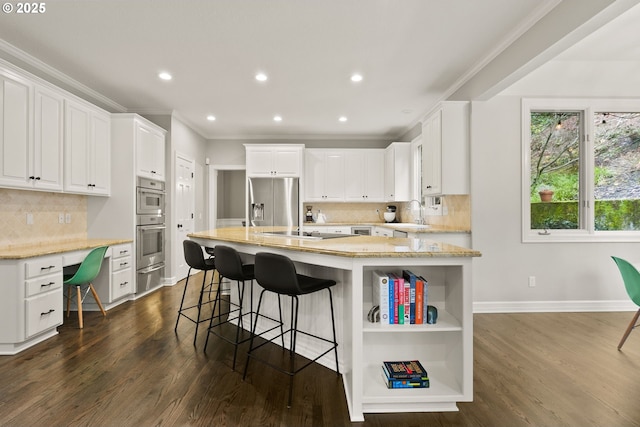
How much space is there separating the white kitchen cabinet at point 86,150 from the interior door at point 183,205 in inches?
45.9

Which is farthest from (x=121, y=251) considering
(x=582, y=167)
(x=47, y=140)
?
(x=582, y=167)

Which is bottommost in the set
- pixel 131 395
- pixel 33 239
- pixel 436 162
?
pixel 131 395

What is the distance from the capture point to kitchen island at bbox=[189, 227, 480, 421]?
181 centimetres

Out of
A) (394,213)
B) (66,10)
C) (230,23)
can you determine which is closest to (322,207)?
(394,213)

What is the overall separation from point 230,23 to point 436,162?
2589 millimetres

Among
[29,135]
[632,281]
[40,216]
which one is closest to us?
[632,281]

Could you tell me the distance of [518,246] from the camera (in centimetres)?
358

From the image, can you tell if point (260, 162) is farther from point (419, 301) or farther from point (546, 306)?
point (546, 306)

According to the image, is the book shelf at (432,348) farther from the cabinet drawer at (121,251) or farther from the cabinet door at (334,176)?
the cabinet door at (334,176)

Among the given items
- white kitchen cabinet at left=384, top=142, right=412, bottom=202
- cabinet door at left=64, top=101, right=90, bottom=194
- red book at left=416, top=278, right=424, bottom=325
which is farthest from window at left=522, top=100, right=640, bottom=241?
cabinet door at left=64, top=101, right=90, bottom=194

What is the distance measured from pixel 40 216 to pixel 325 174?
429 centimetres

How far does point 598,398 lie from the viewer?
76.3 inches

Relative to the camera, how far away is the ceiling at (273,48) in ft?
7.96

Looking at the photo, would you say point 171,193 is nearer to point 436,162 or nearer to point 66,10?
point 66,10
